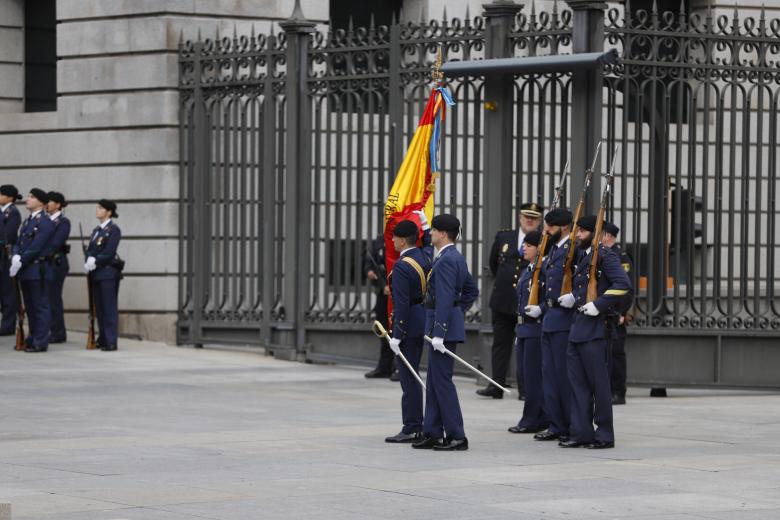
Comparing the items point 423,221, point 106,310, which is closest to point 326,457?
point 423,221

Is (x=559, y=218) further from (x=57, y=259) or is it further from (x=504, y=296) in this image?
(x=57, y=259)

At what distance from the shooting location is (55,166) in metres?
21.2

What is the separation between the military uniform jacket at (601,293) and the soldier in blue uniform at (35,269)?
336 inches

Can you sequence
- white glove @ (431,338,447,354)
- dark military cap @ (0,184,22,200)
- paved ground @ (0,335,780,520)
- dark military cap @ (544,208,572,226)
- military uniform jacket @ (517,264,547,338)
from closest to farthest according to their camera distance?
paved ground @ (0,335,780,520) < white glove @ (431,338,447,354) < dark military cap @ (544,208,572,226) < military uniform jacket @ (517,264,547,338) < dark military cap @ (0,184,22,200)

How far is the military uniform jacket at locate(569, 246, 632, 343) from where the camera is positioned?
12.4 m

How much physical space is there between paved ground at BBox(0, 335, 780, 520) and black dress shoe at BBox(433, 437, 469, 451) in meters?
0.10

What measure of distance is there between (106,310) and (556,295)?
7941mm

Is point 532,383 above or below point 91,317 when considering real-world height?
below

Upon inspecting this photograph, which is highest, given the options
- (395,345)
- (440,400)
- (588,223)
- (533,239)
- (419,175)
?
(419,175)

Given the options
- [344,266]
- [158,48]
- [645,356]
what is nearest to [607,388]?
[645,356]

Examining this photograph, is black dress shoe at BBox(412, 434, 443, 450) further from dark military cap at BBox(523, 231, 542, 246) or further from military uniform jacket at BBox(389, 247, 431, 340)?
dark military cap at BBox(523, 231, 542, 246)

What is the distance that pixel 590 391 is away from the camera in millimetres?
12555

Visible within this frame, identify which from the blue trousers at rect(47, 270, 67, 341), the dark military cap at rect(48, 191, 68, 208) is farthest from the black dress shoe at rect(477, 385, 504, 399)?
the dark military cap at rect(48, 191, 68, 208)

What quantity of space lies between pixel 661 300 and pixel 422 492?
7.07 metres
